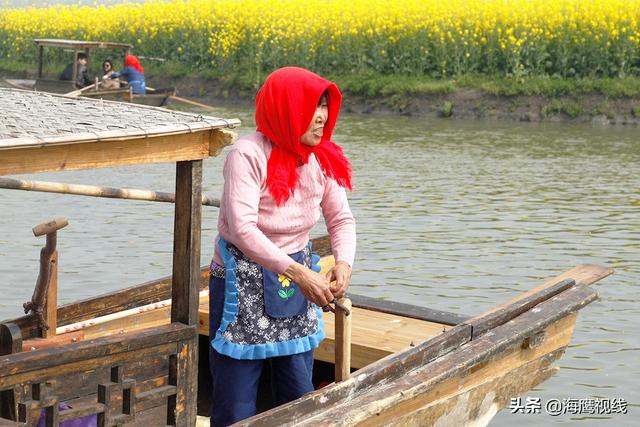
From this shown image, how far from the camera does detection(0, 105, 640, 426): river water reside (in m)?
8.05

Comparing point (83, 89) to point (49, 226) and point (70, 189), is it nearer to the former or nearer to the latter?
point (49, 226)

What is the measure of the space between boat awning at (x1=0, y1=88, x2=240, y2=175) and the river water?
2.83 meters

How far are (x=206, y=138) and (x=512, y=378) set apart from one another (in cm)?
192

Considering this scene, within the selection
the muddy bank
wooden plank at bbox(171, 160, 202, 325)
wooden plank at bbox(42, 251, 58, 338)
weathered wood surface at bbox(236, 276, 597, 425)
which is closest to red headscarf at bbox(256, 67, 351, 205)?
wooden plank at bbox(171, 160, 202, 325)

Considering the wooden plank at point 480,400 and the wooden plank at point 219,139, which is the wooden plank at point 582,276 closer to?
the wooden plank at point 480,400

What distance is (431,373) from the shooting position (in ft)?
15.1

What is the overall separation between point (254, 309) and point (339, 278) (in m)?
0.29

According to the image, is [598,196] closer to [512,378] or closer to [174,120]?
[512,378]

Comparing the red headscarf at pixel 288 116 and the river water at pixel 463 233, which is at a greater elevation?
the red headscarf at pixel 288 116

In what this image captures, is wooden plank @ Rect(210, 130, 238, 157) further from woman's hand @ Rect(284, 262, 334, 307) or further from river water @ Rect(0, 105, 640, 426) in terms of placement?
river water @ Rect(0, 105, 640, 426)

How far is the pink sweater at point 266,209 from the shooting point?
4148 mm

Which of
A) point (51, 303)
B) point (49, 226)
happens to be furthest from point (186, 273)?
point (51, 303)

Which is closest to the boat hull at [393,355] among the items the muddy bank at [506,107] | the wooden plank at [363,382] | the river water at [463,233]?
the wooden plank at [363,382]

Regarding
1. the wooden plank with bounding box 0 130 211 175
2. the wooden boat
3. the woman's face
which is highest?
the woman's face
